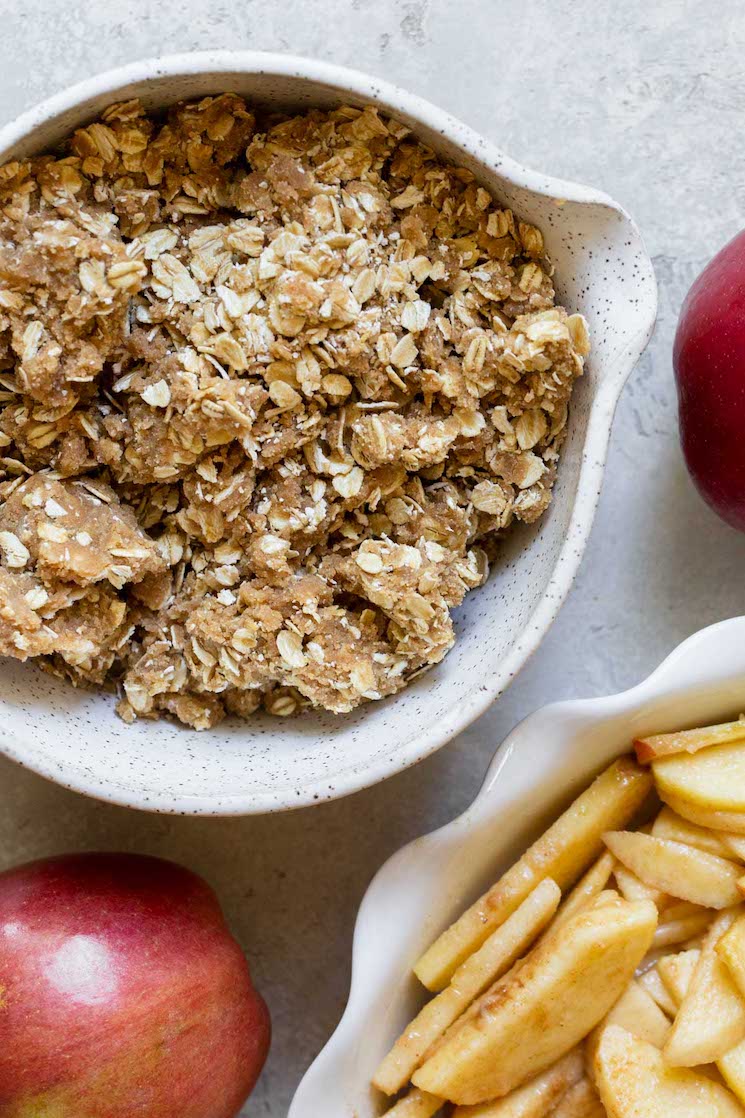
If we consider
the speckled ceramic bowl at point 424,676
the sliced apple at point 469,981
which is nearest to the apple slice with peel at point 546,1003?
the sliced apple at point 469,981

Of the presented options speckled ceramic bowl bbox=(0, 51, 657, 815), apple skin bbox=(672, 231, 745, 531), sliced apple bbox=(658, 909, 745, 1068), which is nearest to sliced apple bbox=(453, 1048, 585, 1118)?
sliced apple bbox=(658, 909, 745, 1068)

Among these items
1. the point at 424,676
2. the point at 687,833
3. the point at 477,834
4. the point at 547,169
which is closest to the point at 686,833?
the point at 687,833

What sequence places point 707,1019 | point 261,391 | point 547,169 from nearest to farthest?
1. point 261,391
2. point 707,1019
3. point 547,169

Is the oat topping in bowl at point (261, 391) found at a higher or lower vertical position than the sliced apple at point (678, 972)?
higher

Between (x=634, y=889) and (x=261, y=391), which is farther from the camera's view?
(x=634, y=889)

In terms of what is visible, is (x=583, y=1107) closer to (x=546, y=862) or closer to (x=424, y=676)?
(x=546, y=862)

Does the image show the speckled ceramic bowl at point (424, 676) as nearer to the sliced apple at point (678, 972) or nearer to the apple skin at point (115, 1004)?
the apple skin at point (115, 1004)

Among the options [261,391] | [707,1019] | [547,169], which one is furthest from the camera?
[547,169]

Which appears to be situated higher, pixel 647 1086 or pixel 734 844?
pixel 734 844
